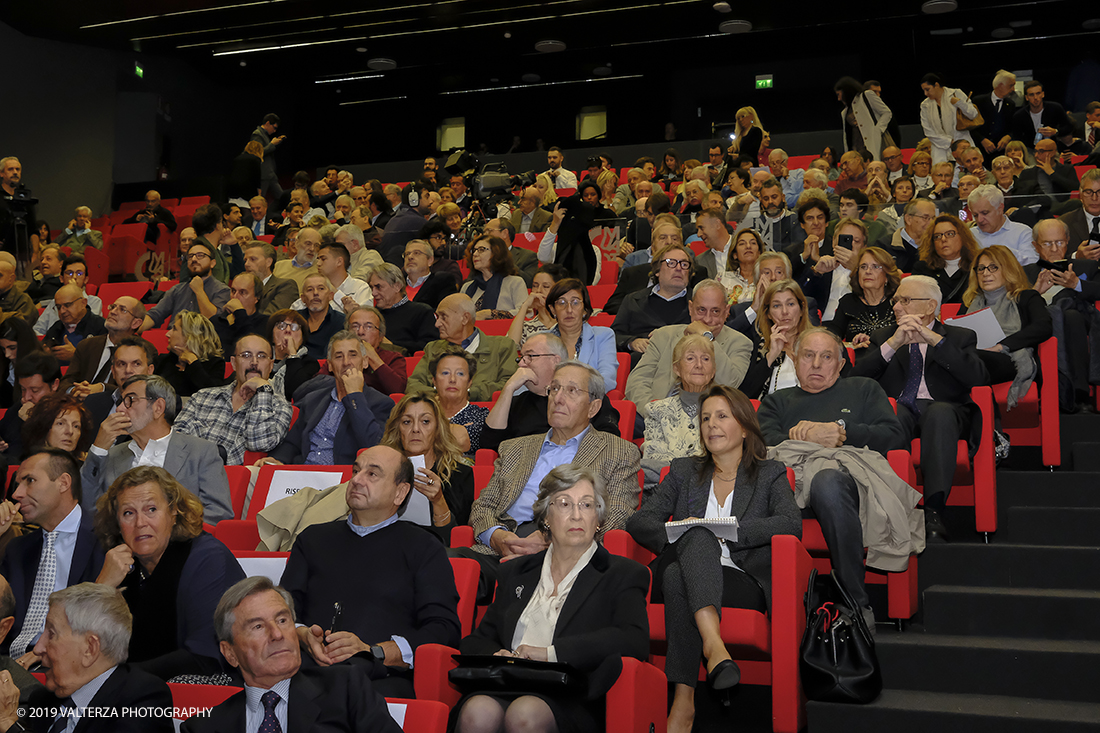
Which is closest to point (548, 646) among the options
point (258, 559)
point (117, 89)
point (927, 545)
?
point (258, 559)

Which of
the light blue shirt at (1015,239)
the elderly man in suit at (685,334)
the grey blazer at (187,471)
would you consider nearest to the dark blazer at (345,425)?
the grey blazer at (187,471)

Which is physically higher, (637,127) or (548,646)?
(637,127)

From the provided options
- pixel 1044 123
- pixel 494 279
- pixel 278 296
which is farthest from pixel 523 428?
pixel 1044 123

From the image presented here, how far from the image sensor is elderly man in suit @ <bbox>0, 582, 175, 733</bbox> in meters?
2.15

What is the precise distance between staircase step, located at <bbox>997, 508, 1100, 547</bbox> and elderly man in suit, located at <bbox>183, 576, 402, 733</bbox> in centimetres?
233

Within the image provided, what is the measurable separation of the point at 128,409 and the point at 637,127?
11950 millimetres

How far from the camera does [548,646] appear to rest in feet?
7.89

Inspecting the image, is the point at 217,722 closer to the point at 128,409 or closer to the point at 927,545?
the point at 128,409

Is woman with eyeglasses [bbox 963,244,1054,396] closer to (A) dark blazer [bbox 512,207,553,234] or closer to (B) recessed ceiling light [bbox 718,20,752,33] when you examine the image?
(A) dark blazer [bbox 512,207,553,234]

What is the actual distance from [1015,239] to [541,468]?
3.26 metres

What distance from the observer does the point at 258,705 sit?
2.12 meters

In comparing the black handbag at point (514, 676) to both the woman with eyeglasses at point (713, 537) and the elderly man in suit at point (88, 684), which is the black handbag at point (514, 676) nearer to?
the woman with eyeglasses at point (713, 537)

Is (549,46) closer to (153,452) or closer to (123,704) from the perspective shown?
(153,452)

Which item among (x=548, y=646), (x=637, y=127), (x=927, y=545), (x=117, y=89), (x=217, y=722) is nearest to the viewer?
(x=217, y=722)
